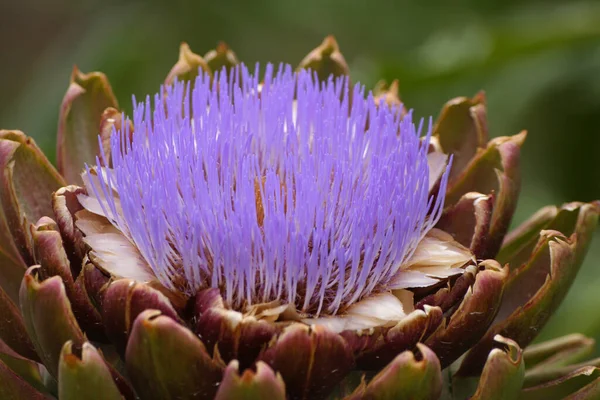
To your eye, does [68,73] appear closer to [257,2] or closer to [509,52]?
[257,2]

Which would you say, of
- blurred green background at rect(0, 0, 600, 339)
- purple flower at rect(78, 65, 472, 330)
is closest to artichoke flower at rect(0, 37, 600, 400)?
purple flower at rect(78, 65, 472, 330)

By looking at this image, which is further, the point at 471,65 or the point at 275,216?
the point at 471,65

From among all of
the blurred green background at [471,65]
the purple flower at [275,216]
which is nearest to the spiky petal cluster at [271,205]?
the purple flower at [275,216]

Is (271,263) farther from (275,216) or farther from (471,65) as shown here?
(471,65)

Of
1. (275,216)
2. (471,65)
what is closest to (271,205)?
(275,216)

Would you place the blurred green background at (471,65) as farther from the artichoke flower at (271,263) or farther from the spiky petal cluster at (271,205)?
the spiky petal cluster at (271,205)

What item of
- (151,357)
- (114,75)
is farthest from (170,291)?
(114,75)

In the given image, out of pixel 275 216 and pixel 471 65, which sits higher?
pixel 471 65
